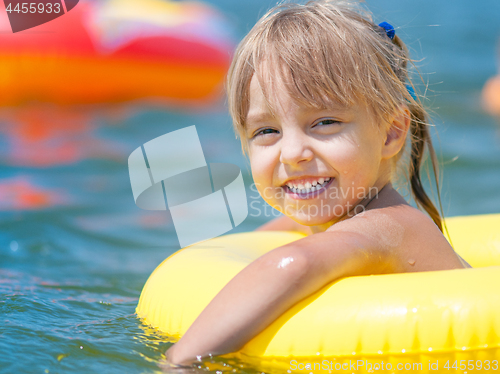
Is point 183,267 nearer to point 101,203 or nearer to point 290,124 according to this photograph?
point 290,124

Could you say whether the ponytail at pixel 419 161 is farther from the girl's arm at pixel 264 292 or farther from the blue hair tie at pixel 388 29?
the girl's arm at pixel 264 292

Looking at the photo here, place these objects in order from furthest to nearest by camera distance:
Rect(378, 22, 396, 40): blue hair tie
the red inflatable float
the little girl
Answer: the red inflatable float < Rect(378, 22, 396, 40): blue hair tie < the little girl

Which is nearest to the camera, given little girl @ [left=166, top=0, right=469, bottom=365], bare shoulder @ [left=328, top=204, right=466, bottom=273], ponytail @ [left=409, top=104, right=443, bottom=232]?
little girl @ [left=166, top=0, right=469, bottom=365]

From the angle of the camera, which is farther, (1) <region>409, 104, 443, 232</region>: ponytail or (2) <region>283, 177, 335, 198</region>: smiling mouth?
(1) <region>409, 104, 443, 232</region>: ponytail

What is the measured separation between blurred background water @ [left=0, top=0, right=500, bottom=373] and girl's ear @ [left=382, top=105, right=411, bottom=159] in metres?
0.24

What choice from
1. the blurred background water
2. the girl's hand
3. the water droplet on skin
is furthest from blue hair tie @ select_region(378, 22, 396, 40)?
the girl's hand

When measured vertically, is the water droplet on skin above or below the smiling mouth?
below

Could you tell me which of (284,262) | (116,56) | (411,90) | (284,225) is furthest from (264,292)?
(116,56)

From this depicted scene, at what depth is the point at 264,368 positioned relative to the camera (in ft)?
5.40

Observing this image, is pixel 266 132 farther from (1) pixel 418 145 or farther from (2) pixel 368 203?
(1) pixel 418 145

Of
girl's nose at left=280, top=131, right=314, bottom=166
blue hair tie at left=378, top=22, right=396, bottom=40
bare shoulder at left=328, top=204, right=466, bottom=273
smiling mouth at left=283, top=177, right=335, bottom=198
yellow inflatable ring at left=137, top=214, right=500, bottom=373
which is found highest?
blue hair tie at left=378, top=22, right=396, bottom=40

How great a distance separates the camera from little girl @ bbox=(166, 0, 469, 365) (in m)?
1.67

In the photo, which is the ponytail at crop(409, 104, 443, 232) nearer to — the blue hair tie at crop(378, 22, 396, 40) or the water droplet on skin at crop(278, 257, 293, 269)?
the blue hair tie at crop(378, 22, 396, 40)

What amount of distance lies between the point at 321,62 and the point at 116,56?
7389mm
